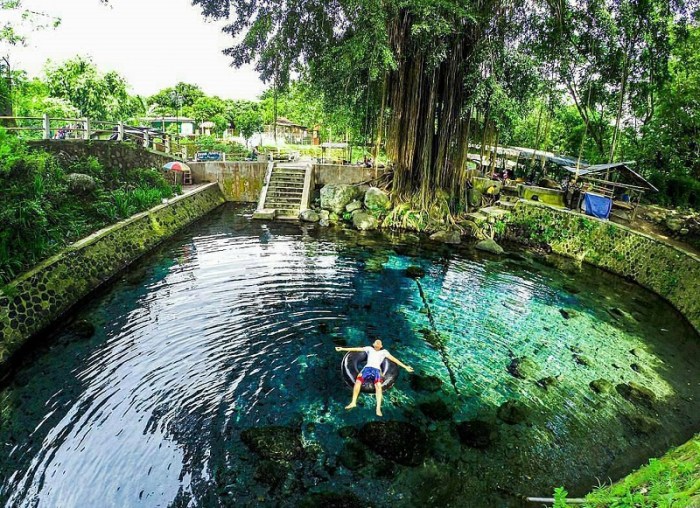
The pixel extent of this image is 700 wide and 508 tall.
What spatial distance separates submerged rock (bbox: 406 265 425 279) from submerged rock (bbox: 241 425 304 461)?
27.1 ft

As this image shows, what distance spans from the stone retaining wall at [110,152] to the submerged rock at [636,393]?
1892cm

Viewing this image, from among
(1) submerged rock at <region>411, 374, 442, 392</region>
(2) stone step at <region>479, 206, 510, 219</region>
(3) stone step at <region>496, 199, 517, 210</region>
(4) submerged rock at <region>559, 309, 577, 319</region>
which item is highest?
(3) stone step at <region>496, 199, 517, 210</region>

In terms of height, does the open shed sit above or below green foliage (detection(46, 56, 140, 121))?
below

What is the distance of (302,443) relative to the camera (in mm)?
A: 6324

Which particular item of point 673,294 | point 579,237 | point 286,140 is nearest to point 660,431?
point 673,294

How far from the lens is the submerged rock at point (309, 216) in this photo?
20422 millimetres

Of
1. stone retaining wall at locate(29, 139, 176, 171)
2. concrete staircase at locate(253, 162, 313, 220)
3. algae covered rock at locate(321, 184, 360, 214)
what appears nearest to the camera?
stone retaining wall at locate(29, 139, 176, 171)

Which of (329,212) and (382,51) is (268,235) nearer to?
(329,212)

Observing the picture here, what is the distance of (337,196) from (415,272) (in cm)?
882

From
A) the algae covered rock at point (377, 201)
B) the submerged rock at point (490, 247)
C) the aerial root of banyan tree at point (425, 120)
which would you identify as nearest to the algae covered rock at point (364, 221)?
A: the algae covered rock at point (377, 201)

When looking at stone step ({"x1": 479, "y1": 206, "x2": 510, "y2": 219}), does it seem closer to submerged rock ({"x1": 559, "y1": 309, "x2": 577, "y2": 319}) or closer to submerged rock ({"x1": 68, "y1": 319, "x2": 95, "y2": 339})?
submerged rock ({"x1": 559, "y1": 309, "x2": 577, "y2": 319})

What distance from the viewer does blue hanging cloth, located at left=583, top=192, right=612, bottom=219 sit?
1664cm

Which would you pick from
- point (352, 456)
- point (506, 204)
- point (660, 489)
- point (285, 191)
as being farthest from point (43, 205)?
point (506, 204)

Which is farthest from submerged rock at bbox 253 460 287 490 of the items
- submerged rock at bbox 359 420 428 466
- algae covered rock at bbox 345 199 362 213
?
algae covered rock at bbox 345 199 362 213
